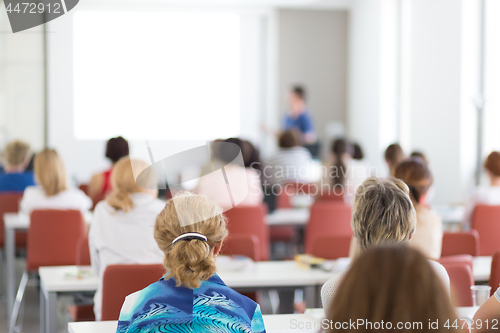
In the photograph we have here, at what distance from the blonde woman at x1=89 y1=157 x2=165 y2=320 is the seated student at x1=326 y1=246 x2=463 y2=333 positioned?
1982mm

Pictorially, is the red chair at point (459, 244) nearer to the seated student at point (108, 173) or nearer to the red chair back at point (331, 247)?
the red chair back at point (331, 247)

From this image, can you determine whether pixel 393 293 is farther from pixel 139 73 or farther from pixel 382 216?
pixel 139 73

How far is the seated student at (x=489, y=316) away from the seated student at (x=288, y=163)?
432 centimetres

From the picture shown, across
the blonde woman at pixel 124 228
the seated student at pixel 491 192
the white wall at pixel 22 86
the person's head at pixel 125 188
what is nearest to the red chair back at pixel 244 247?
the blonde woman at pixel 124 228

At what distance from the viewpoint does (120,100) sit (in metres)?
9.28

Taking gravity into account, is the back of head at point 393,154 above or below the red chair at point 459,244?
above

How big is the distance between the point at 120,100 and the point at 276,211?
4942 mm

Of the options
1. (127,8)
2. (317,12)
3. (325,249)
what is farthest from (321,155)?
(325,249)

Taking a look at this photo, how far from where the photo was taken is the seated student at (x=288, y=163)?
6031 millimetres

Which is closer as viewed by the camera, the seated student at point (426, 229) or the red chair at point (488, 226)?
the seated student at point (426, 229)

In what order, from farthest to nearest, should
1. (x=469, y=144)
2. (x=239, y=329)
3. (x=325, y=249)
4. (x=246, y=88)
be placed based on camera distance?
(x=246, y=88) < (x=469, y=144) < (x=325, y=249) < (x=239, y=329)

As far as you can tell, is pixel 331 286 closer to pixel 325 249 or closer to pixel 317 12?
pixel 325 249

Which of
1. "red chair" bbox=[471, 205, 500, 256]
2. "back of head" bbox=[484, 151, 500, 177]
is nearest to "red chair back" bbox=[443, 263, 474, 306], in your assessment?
"red chair" bbox=[471, 205, 500, 256]

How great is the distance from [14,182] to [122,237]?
113 inches
